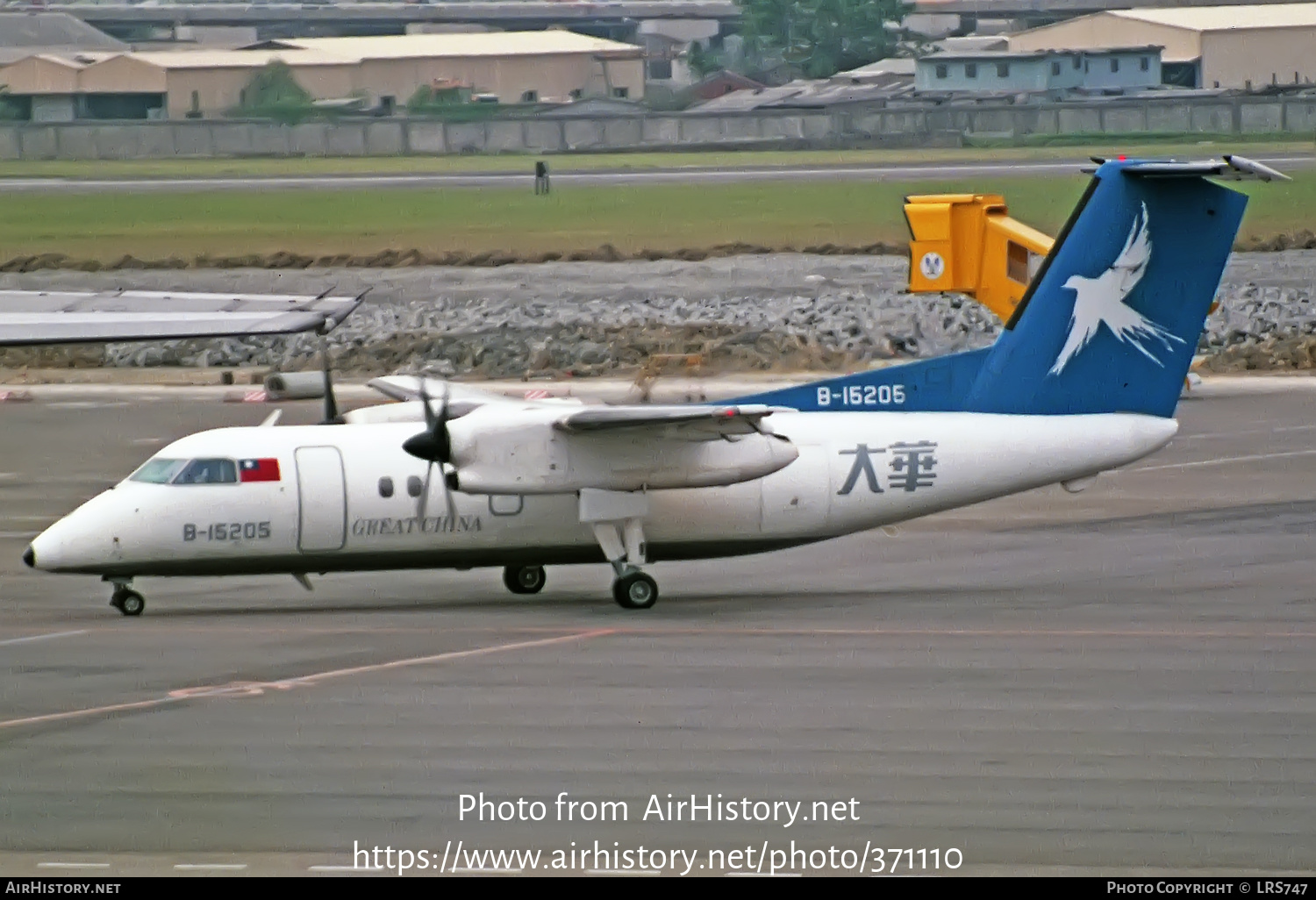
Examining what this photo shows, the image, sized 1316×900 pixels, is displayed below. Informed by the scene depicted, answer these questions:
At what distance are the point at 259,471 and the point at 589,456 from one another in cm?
359

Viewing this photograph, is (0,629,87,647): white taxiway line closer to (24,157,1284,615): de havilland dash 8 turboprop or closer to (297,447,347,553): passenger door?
(24,157,1284,615): de havilland dash 8 turboprop

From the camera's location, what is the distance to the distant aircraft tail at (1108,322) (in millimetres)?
22953

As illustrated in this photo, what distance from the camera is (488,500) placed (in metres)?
22.1

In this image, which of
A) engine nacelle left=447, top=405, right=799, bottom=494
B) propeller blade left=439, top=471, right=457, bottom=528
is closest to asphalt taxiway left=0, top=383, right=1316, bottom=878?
propeller blade left=439, top=471, right=457, bottom=528

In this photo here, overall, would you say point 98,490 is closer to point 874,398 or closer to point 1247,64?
point 874,398

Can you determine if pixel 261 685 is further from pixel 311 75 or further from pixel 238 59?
pixel 238 59

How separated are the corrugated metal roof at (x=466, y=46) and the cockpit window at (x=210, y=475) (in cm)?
8850

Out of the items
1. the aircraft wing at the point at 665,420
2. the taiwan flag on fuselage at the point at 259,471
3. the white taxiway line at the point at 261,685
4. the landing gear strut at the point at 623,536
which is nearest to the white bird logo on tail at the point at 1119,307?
the aircraft wing at the point at 665,420

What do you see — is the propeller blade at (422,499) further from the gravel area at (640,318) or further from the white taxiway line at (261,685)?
the gravel area at (640,318)

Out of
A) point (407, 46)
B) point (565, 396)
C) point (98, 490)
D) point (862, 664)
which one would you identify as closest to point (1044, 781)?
point (862, 664)

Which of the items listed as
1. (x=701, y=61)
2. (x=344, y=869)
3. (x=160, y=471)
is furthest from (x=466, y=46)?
(x=344, y=869)
